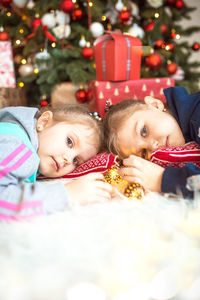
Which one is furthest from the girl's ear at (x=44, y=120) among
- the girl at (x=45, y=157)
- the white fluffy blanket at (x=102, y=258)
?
the white fluffy blanket at (x=102, y=258)

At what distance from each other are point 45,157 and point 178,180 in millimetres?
462

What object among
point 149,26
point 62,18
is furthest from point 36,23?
point 149,26

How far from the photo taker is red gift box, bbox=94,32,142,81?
1.40m

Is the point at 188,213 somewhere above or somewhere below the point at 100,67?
below

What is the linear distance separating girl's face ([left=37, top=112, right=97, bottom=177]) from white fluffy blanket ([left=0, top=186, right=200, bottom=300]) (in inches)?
14.0

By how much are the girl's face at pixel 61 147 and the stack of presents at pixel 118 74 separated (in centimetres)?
45

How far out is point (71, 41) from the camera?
6.76ft

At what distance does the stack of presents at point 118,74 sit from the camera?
4.63 feet

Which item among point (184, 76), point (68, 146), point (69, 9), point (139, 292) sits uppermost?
point (69, 9)

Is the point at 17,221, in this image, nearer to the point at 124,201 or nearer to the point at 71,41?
the point at 124,201

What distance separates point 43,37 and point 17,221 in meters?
1.81

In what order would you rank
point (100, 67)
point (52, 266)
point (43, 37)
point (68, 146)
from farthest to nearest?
point (43, 37), point (100, 67), point (68, 146), point (52, 266)

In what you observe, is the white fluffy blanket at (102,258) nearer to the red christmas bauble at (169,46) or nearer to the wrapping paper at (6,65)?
the wrapping paper at (6,65)

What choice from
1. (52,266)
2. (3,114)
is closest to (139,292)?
(52,266)
